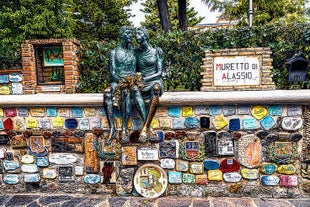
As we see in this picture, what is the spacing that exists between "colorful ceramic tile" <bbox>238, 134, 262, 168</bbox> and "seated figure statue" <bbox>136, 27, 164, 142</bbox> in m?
1.01

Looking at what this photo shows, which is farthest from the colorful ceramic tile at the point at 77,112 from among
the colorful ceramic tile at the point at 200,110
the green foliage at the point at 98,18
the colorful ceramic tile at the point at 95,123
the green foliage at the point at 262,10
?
the green foliage at the point at 262,10

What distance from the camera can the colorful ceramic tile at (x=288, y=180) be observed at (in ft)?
8.32

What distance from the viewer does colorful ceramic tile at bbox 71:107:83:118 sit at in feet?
8.84

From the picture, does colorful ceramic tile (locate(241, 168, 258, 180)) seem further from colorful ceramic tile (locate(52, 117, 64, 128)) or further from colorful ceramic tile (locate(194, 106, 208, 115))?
colorful ceramic tile (locate(52, 117, 64, 128))

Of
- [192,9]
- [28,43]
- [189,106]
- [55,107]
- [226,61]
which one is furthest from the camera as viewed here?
[192,9]

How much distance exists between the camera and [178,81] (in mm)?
4141

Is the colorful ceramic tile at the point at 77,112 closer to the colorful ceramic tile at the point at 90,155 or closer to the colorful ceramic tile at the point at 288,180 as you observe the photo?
the colorful ceramic tile at the point at 90,155

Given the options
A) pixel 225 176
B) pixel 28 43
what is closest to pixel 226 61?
pixel 225 176

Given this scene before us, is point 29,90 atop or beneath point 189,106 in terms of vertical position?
atop

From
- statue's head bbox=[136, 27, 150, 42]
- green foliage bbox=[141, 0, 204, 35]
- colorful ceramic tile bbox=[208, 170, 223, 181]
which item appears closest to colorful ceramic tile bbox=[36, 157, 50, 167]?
statue's head bbox=[136, 27, 150, 42]

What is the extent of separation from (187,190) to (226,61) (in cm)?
206

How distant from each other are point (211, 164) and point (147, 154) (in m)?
0.71

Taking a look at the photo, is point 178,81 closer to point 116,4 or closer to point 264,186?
point 264,186

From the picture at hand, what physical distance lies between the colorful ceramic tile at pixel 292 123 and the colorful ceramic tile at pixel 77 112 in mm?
2187
